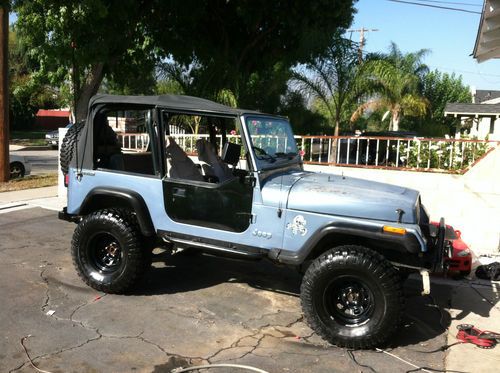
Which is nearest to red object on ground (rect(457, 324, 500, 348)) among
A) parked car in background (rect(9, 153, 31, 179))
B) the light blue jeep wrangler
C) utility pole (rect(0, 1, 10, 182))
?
the light blue jeep wrangler

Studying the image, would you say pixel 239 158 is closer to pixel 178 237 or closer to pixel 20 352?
pixel 178 237

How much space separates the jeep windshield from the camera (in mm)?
4599

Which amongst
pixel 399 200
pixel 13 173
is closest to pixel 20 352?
pixel 399 200

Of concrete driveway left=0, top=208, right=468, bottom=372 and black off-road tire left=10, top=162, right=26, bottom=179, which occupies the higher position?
black off-road tire left=10, top=162, right=26, bottom=179

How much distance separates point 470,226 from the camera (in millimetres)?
7109

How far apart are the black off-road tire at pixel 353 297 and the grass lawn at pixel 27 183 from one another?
9546mm

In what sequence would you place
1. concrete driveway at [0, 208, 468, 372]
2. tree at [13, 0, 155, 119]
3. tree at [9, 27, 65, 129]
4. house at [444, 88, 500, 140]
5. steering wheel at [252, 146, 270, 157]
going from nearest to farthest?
1. concrete driveway at [0, 208, 468, 372]
2. steering wheel at [252, 146, 270, 157]
3. tree at [13, 0, 155, 119]
4. house at [444, 88, 500, 140]
5. tree at [9, 27, 65, 129]

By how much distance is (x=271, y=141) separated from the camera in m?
5.06

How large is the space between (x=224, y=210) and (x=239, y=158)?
0.64 metres

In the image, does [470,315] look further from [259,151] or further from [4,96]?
[4,96]

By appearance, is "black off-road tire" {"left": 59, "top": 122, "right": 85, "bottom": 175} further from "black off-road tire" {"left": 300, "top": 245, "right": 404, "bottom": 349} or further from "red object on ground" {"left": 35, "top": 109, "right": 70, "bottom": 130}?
"red object on ground" {"left": 35, "top": 109, "right": 70, "bottom": 130}

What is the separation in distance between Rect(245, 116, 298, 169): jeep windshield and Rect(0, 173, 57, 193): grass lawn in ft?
27.7

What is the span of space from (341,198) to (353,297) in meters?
0.84

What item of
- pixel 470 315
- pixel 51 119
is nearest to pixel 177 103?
pixel 470 315
